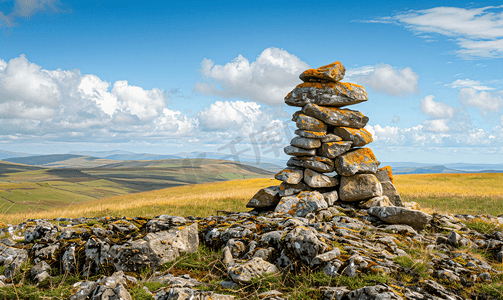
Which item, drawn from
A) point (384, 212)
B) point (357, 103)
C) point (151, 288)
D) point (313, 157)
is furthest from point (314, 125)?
point (151, 288)

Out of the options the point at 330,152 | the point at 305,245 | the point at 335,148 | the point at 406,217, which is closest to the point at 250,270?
the point at 305,245

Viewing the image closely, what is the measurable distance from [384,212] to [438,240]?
2.42 metres

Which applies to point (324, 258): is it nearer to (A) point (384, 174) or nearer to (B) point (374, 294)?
(B) point (374, 294)

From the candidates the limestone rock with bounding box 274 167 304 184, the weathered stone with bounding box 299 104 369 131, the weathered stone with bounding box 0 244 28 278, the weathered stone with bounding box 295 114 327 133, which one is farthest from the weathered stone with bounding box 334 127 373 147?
the weathered stone with bounding box 0 244 28 278

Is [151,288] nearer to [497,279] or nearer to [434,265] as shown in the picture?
[434,265]

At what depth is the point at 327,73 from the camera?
17391 millimetres

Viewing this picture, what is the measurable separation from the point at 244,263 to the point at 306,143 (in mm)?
11344

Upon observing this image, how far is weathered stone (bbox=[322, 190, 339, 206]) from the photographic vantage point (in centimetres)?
1599

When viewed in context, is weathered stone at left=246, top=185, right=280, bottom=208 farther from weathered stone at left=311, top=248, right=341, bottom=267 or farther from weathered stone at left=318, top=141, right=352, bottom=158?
weathered stone at left=311, top=248, right=341, bottom=267

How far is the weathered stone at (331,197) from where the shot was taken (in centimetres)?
1599

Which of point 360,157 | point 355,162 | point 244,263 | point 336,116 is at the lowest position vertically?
point 244,263

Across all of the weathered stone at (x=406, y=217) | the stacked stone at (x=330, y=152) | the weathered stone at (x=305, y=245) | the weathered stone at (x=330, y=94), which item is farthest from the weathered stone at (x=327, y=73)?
the weathered stone at (x=305, y=245)

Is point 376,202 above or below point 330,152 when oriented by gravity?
below

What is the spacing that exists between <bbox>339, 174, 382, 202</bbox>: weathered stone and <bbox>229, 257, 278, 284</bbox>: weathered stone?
11214mm
